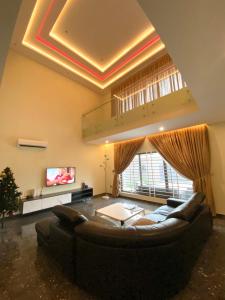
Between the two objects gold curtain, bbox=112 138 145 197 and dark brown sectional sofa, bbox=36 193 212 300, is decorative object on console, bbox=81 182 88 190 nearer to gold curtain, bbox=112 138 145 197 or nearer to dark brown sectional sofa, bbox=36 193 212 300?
gold curtain, bbox=112 138 145 197

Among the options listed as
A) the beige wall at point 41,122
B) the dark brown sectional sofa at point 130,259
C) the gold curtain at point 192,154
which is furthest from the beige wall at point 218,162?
the beige wall at point 41,122

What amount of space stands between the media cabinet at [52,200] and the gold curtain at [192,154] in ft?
11.1

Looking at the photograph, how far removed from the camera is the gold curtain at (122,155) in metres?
5.73

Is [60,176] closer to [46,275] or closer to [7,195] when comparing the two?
[7,195]

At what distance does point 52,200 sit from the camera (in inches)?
178

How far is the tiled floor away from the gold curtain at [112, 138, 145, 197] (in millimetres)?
3604

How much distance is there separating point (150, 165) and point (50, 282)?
4.44 m

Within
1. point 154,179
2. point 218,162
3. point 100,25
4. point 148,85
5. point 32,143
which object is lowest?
point 154,179

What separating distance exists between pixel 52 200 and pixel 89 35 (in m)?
5.32

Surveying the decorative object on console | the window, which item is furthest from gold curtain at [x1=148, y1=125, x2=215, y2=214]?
the decorative object on console

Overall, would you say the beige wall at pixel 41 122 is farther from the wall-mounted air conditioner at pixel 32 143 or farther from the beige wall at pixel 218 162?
the beige wall at pixel 218 162

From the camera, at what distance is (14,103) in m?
4.45

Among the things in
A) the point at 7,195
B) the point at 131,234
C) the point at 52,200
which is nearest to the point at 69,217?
the point at 131,234

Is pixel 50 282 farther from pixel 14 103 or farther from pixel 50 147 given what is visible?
pixel 14 103
